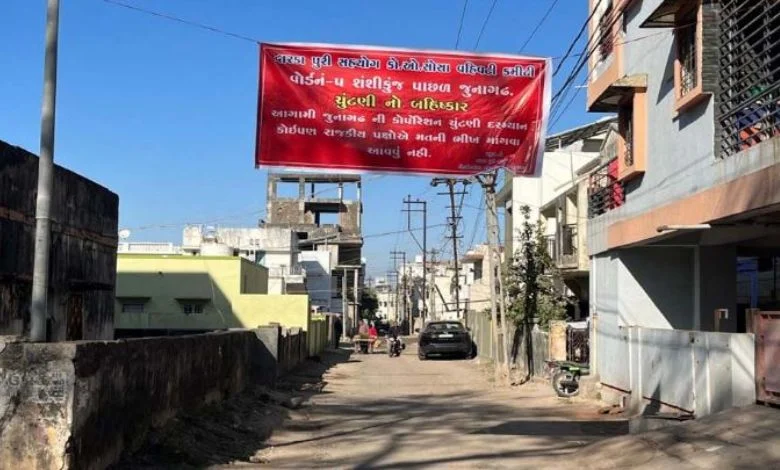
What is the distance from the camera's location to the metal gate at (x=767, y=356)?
9.11 m

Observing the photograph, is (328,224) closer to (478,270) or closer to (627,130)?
(478,270)

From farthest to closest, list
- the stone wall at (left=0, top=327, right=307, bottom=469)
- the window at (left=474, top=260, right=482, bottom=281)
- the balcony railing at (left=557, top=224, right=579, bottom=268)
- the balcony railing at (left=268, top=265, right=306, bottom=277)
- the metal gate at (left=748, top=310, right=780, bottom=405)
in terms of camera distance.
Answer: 1. the window at (left=474, top=260, right=482, bottom=281)
2. the balcony railing at (left=268, top=265, right=306, bottom=277)
3. the balcony railing at (left=557, top=224, right=579, bottom=268)
4. the metal gate at (left=748, top=310, right=780, bottom=405)
5. the stone wall at (left=0, top=327, right=307, bottom=469)

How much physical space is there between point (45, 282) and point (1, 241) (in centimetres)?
611

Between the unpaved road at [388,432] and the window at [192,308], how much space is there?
18878 mm

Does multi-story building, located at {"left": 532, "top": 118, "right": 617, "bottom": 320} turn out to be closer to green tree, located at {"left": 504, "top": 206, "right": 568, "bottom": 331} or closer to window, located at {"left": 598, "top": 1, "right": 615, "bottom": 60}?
green tree, located at {"left": 504, "top": 206, "right": 568, "bottom": 331}

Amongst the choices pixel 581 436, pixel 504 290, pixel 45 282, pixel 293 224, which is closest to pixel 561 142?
pixel 504 290

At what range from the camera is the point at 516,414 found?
49.8ft

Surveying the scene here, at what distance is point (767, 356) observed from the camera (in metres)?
9.32

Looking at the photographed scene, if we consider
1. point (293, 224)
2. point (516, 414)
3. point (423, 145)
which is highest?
point (293, 224)

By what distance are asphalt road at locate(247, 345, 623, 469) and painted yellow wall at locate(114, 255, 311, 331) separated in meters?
15.9

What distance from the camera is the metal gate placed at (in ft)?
29.9

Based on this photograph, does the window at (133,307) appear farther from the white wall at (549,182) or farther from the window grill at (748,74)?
the window grill at (748,74)

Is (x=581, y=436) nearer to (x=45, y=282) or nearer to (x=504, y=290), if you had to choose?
(x=45, y=282)

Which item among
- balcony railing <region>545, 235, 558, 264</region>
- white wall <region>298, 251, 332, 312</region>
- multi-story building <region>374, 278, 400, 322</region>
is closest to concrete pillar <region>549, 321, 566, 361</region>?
balcony railing <region>545, 235, 558, 264</region>
